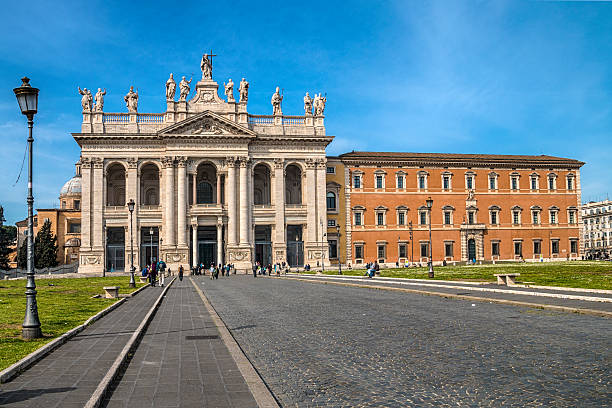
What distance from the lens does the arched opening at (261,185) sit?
2992 inches

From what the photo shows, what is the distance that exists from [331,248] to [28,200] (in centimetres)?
6019

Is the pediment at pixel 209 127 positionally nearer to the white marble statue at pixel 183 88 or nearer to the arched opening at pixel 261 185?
the white marble statue at pixel 183 88

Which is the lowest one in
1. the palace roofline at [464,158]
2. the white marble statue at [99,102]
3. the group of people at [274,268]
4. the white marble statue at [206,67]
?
the group of people at [274,268]

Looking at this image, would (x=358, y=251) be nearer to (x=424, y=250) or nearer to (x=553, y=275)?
(x=424, y=250)

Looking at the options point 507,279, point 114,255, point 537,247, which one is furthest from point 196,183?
point 507,279

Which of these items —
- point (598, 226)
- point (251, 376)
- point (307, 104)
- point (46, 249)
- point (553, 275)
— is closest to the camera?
point (251, 376)

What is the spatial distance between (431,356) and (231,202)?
Result: 197 feet

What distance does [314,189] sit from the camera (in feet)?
235

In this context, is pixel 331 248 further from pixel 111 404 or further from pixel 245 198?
pixel 111 404

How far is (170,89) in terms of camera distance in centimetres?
6938

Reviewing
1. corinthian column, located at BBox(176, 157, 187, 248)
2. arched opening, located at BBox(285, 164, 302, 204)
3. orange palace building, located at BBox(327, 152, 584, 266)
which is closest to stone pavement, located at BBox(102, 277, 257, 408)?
corinthian column, located at BBox(176, 157, 187, 248)

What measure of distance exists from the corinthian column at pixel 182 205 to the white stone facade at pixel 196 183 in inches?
4.4

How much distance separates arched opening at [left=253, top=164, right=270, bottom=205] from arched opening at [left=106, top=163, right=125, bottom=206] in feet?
52.9

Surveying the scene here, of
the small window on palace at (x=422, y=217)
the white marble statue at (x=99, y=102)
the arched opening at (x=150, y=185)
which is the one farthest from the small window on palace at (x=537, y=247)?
the white marble statue at (x=99, y=102)
